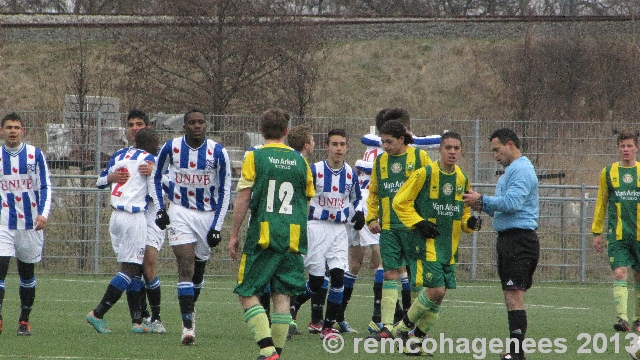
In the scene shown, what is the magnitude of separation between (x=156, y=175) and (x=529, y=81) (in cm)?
2583

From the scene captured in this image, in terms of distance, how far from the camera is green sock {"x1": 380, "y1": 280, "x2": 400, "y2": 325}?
9609 millimetres

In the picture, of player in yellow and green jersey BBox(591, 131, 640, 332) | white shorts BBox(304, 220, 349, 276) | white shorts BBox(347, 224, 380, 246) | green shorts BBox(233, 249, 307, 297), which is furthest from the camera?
white shorts BBox(347, 224, 380, 246)

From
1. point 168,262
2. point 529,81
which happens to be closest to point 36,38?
point 529,81

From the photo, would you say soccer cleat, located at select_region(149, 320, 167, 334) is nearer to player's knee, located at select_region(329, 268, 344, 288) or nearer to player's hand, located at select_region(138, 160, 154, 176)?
player's hand, located at select_region(138, 160, 154, 176)

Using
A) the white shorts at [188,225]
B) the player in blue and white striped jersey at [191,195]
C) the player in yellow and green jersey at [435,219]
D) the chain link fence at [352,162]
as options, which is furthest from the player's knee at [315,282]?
the chain link fence at [352,162]

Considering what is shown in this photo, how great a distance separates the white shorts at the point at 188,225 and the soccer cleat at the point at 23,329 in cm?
171

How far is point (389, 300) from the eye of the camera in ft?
31.6

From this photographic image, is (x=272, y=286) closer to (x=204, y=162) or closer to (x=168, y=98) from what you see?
(x=204, y=162)

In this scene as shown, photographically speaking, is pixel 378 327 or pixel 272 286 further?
pixel 378 327

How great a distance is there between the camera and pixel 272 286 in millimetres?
7480

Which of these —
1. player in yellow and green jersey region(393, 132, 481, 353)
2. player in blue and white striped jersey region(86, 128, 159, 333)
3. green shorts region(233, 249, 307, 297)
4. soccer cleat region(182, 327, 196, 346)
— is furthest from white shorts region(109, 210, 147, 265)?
green shorts region(233, 249, 307, 297)

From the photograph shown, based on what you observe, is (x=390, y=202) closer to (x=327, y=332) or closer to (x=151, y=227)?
(x=327, y=332)

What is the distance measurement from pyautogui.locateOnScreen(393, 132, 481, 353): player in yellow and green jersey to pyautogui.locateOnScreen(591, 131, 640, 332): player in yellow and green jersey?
2.98 meters

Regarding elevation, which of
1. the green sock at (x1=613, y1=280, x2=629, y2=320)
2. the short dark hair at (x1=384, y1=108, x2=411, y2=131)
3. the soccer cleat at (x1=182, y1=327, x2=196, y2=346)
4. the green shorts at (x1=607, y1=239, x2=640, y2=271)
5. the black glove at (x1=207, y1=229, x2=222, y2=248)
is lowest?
the soccer cleat at (x1=182, y1=327, x2=196, y2=346)
